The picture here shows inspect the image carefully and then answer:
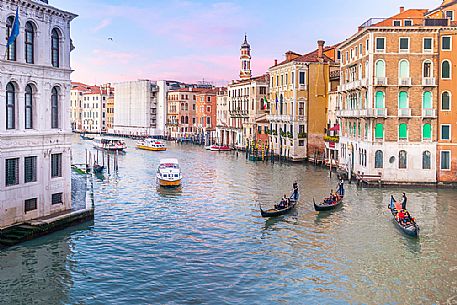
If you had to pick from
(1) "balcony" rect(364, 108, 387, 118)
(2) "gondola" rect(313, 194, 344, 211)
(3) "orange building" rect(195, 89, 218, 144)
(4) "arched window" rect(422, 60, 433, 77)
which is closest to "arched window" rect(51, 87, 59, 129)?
(2) "gondola" rect(313, 194, 344, 211)

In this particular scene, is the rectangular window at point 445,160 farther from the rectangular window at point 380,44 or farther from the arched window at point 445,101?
the rectangular window at point 380,44

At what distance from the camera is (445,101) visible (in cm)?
2823

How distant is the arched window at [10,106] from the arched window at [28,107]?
0.55 m

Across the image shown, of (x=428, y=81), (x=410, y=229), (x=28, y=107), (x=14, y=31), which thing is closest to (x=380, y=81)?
(x=428, y=81)

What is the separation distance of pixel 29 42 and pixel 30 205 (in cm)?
485

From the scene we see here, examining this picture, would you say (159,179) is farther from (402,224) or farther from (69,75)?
(402,224)

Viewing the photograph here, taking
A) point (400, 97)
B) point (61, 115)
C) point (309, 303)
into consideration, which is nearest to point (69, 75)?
point (61, 115)

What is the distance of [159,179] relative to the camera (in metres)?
29.3

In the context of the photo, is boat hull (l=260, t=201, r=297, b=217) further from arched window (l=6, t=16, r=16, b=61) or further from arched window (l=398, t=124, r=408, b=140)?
arched window (l=398, t=124, r=408, b=140)

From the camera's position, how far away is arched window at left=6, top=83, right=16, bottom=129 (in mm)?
15516

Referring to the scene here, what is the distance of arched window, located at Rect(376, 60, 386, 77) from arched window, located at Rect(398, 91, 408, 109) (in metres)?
1.35

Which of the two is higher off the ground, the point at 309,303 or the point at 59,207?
the point at 59,207

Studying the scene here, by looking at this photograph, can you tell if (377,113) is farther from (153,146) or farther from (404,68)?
(153,146)

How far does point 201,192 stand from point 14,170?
43.2 feet
